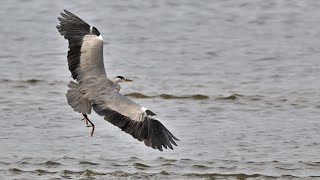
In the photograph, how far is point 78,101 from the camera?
988 cm

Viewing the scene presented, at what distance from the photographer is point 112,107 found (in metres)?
9.76

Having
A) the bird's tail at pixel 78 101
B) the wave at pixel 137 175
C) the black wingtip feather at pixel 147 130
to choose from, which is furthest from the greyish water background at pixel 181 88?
the bird's tail at pixel 78 101

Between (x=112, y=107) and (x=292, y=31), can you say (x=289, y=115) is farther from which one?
(x=292, y=31)

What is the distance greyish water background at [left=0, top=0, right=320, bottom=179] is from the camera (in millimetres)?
10305

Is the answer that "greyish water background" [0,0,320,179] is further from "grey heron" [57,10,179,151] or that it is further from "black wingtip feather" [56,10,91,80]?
"black wingtip feather" [56,10,91,80]

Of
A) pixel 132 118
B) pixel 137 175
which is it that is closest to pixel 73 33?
pixel 132 118

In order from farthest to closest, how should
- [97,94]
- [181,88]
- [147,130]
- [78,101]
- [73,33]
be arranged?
[181,88]
[73,33]
[97,94]
[78,101]
[147,130]

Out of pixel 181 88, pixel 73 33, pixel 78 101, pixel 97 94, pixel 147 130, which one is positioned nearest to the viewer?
pixel 147 130

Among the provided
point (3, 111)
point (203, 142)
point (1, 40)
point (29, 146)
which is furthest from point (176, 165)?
point (1, 40)

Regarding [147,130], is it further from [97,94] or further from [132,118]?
[97,94]

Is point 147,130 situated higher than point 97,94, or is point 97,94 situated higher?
point 97,94

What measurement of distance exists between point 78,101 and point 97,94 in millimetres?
253

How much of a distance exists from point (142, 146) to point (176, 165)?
904mm

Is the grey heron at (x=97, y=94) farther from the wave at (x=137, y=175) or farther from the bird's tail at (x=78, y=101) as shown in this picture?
the wave at (x=137, y=175)
